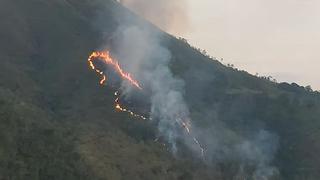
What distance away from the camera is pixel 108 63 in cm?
18562

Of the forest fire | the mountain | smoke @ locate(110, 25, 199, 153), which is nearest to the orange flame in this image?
the forest fire

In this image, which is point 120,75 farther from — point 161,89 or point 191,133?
point 191,133

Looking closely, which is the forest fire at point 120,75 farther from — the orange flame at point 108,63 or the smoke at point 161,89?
the smoke at point 161,89

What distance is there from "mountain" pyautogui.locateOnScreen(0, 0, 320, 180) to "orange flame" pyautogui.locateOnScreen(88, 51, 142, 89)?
2.36 m

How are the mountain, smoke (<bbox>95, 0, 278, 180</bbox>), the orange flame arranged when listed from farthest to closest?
the orange flame < smoke (<bbox>95, 0, 278, 180</bbox>) < the mountain

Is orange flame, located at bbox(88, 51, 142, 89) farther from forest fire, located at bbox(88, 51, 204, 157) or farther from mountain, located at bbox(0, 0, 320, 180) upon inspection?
mountain, located at bbox(0, 0, 320, 180)

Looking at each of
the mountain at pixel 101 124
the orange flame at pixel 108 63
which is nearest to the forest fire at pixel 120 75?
the orange flame at pixel 108 63

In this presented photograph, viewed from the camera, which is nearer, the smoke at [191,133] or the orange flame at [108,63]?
the smoke at [191,133]

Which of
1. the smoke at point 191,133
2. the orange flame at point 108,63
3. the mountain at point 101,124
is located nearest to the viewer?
the mountain at point 101,124

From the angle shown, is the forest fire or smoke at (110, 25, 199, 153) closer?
smoke at (110, 25, 199, 153)

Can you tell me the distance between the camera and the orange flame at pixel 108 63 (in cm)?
17500

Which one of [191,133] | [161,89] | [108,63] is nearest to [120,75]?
[108,63]

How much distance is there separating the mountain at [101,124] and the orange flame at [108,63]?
2.36 m

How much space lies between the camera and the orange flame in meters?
175
